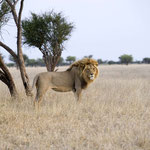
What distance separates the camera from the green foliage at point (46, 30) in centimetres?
1562

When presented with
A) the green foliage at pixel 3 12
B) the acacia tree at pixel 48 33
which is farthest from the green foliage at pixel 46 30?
the green foliage at pixel 3 12

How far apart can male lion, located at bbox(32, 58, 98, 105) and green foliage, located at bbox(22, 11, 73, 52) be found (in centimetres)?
821

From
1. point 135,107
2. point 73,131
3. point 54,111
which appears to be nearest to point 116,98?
point 135,107

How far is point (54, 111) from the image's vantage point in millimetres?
6672

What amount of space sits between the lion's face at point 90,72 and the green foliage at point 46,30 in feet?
28.2

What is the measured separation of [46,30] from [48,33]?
258 millimetres

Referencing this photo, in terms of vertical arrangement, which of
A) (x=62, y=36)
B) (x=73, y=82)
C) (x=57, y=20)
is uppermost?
(x=57, y=20)

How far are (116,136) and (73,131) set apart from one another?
1.03 m

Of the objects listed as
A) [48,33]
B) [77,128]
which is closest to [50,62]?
[48,33]

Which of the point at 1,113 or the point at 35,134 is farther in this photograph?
the point at 1,113

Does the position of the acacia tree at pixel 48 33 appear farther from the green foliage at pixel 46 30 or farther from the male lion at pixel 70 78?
the male lion at pixel 70 78

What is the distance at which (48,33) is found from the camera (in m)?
15.9

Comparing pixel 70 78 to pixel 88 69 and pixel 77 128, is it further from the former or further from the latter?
pixel 77 128

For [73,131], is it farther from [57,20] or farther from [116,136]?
[57,20]
